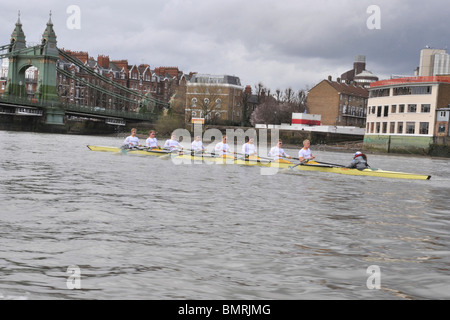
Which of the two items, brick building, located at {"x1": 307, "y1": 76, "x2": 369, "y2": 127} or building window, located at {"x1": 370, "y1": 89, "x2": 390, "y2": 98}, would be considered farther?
brick building, located at {"x1": 307, "y1": 76, "x2": 369, "y2": 127}

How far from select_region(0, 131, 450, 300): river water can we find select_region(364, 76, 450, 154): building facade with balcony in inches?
1977

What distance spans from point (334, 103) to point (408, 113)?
27.1 metres

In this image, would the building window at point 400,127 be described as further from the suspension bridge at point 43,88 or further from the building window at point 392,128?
the suspension bridge at point 43,88

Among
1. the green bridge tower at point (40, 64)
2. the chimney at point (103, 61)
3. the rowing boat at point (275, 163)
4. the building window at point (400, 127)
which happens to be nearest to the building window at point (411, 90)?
the building window at point (400, 127)

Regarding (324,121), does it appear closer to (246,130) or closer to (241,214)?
(246,130)

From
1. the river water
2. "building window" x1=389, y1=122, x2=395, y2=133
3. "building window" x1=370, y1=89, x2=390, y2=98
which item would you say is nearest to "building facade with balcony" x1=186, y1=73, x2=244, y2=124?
"building window" x1=370, y1=89, x2=390, y2=98

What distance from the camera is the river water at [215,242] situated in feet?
20.9

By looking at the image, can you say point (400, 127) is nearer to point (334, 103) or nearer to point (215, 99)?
point (334, 103)

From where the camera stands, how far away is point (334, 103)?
305 ft

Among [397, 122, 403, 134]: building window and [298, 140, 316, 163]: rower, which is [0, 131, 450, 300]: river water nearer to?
[298, 140, 316, 163]: rower

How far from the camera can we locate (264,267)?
7.32m

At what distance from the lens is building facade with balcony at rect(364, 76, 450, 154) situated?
208ft
